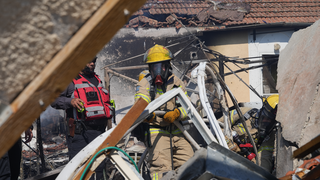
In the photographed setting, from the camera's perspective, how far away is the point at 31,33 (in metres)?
0.73

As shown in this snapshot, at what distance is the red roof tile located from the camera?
9.55m

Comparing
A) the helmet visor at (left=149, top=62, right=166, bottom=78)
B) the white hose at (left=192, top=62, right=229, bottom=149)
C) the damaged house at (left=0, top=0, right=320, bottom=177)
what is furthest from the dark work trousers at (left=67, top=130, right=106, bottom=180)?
the damaged house at (left=0, top=0, right=320, bottom=177)

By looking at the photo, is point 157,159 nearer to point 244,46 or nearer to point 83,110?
point 83,110

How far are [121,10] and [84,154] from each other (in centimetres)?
159

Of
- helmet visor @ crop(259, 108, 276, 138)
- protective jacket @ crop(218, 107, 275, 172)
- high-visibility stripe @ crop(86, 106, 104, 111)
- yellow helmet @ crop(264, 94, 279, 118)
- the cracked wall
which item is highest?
the cracked wall

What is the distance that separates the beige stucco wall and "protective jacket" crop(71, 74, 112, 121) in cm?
664

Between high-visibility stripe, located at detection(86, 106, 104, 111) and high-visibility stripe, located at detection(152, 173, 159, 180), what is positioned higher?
high-visibility stripe, located at detection(86, 106, 104, 111)

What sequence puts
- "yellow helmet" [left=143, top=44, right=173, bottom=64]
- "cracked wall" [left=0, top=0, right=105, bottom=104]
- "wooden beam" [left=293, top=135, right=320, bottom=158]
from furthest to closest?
"yellow helmet" [left=143, top=44, right=173, bottom=64], "wooden beam" [left=293, top=135, right=320, bottom=158], "cracked wall" [left=0, top=0, right=105, bottom=104]

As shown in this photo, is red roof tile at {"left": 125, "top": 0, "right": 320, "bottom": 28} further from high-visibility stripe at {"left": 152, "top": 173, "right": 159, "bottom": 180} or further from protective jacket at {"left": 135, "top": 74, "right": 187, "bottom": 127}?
high-visibility stripe at {"left": 152, "top": 173, "right": 159, "bottom": 180}

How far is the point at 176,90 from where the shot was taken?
315cm

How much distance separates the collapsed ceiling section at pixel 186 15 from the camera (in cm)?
961

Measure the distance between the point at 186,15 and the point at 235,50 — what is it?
7.12 feet

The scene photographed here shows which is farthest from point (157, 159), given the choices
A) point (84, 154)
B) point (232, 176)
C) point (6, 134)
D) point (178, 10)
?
point (178, 10)

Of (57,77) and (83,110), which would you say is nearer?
(57,77)
